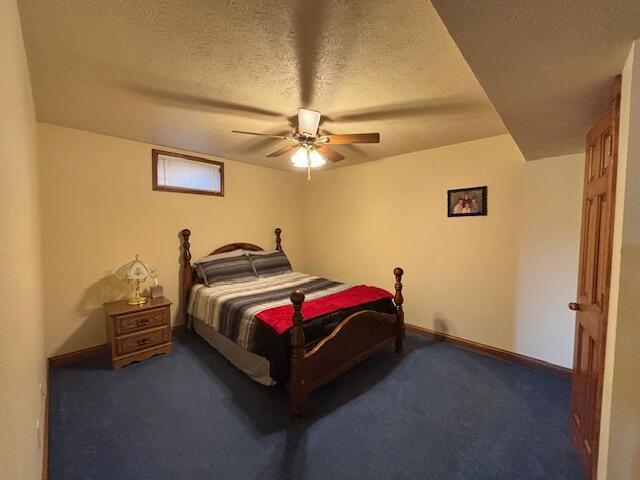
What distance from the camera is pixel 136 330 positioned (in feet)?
8.50

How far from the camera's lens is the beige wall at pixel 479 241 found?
2.44 metres

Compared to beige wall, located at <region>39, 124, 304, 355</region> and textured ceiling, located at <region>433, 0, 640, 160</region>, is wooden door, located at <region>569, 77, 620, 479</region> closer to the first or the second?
textured ceiling, located at <region>433, 0, 640, 160</region>

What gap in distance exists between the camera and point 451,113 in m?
2.21

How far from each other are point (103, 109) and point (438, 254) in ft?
11.7

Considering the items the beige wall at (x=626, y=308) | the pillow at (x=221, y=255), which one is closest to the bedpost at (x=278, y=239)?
the pillow at (x=221, y=255)

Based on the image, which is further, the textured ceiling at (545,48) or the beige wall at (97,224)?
the beige wall at (97,224)

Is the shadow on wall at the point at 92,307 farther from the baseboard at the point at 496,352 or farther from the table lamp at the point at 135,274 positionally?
the baseboard at the point at 496,352

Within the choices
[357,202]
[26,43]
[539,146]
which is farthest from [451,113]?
[26,43]

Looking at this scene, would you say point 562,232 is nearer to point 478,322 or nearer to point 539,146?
point 539,146

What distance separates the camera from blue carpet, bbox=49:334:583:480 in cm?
152

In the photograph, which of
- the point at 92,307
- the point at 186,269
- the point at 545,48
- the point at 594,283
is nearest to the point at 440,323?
the point at 594,283

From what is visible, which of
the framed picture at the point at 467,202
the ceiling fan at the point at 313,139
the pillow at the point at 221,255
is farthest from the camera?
the pillow at the point at 221,255

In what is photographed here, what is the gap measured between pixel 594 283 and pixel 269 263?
3.26 meters

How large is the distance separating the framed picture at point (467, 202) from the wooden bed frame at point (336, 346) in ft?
3.31
